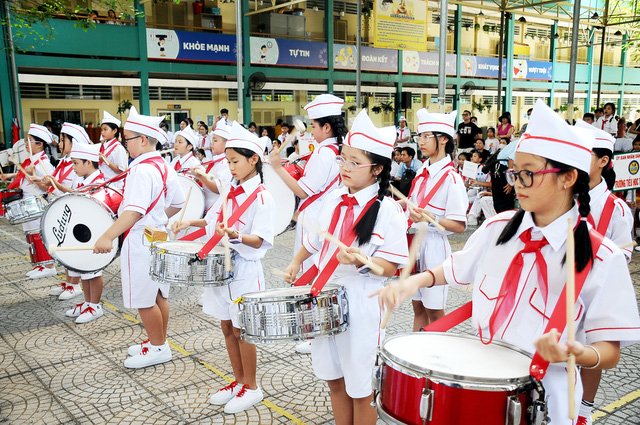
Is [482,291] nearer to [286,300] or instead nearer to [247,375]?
[286,300]

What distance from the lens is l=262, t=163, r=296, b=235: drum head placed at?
5.51 m

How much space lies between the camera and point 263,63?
2184 centimetres

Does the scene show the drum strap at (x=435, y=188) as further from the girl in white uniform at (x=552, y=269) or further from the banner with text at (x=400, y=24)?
the banner with text at (x=400, y=24)

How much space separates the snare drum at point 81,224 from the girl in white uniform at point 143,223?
1.38 ft

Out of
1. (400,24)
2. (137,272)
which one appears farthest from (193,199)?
(400,24)

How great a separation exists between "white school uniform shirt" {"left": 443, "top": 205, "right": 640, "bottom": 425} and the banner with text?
13.3m

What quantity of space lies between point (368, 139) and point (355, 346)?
1061mm

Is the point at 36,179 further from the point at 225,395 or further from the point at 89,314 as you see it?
the point at 225,395

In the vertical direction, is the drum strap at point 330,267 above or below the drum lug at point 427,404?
above

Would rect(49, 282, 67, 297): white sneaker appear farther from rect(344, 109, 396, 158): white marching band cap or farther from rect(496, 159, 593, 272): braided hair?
rect(496, 159, 593, 272): braided hair

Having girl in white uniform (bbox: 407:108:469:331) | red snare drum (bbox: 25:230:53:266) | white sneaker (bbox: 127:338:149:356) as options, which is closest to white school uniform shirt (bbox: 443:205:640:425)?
girl in white uniform (bbox: 407:108:469:331)

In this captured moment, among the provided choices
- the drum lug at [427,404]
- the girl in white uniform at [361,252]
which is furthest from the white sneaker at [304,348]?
the drum lug at [427,404]

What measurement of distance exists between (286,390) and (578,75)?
1383 inches

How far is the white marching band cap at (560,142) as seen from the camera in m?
1.81
